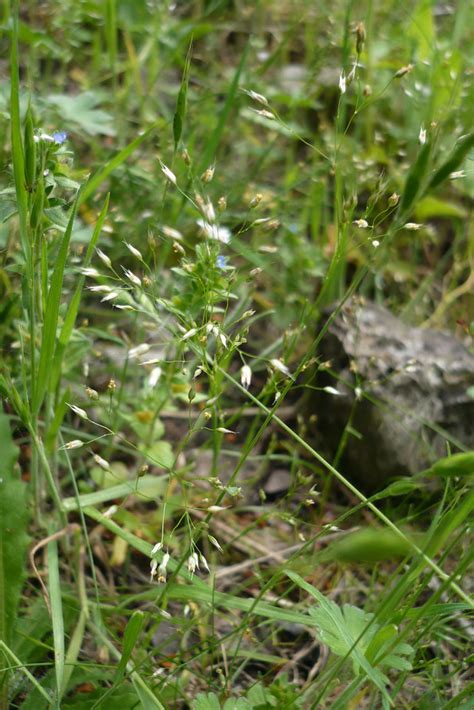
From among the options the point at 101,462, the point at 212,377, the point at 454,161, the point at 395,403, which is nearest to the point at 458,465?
the point at 454,161

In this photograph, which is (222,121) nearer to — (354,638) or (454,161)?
(454,161)

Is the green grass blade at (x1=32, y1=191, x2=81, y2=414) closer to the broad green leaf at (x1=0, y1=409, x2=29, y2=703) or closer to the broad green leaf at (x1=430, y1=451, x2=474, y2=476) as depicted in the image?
the broad green leaf at (x1=0, y1=409, x2=29, y2=703)

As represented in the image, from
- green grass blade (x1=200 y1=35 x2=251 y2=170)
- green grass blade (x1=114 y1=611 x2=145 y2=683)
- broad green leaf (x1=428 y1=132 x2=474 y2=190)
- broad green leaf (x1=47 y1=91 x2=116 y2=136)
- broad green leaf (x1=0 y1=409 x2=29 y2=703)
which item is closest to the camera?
broad green leaf (x1=428 y1=132 x2=474 y2=190)

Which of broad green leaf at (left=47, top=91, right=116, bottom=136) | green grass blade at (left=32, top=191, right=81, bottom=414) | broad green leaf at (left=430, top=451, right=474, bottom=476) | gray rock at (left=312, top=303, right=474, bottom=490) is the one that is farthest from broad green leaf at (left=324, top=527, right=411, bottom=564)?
broad green leaf at (left=47, top=91, right=116, bottom=136)

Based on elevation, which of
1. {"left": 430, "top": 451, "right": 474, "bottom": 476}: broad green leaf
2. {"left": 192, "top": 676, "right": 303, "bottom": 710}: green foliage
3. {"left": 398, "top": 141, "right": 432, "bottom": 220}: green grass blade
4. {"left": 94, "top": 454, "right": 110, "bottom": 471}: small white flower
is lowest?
{"left": 192, "top": 676, "right": 303, "bottom": 710}: green foliage

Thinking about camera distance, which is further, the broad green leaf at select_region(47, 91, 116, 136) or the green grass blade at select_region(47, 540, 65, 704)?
the broad green leaf at select_region(47, 91, 116, 136)

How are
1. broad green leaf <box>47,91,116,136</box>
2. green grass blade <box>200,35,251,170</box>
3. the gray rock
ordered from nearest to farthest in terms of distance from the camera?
green grass blade <box>200,35,251,170</box>, broad green leaf <box>47,91,116,136</box>, the gray rock

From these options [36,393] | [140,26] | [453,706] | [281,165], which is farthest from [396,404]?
[140,26]

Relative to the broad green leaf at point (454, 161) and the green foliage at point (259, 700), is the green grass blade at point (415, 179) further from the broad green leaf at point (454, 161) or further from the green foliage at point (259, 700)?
the green foliage at point (259, 700)

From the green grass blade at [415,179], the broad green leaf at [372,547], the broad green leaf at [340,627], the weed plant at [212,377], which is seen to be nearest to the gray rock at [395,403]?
the weed plant at [212,377]
